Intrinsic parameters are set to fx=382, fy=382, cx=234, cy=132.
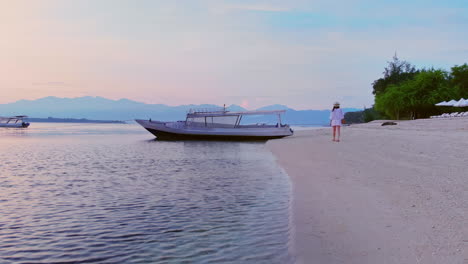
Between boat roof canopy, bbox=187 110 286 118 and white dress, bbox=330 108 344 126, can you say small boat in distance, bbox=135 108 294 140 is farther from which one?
white dress, bbox=330 108 344 126

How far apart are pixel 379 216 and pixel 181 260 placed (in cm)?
328

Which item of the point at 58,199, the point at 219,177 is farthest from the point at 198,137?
the point at 58,199

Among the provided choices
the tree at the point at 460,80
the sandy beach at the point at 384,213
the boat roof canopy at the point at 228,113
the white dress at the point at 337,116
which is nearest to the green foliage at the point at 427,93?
the tree at the point at 460,80

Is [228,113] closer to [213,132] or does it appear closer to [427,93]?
[213,132]

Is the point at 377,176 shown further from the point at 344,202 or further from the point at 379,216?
the point at 379,216

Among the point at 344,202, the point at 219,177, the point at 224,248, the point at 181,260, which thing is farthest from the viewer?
the point at 219,177

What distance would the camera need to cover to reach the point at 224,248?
5.38 m

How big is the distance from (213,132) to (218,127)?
1058mm

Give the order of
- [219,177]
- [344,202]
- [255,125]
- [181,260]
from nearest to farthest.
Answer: [181,260] → [344,202] → [219,177] → [255,125]

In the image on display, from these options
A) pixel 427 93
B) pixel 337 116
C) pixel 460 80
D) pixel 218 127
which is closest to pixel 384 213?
pixel 337 116

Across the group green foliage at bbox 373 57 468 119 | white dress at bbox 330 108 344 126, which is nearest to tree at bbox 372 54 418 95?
green foliage at bbox 373 57 468 119

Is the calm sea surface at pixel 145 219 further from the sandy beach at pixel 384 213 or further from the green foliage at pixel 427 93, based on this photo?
the green foliage at pixel 427 93

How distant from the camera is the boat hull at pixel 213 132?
39.4m

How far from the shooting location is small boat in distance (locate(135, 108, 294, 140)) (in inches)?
1570
